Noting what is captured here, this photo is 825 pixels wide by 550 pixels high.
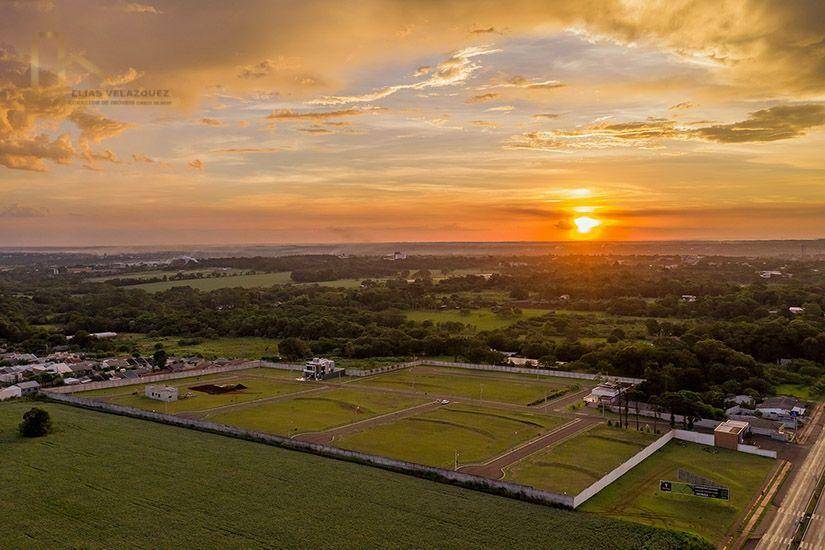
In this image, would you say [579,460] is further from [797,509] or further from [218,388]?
A: [218,388]

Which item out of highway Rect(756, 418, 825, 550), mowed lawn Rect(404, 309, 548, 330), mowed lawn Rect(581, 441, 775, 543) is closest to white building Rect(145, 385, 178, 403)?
mowed lawn Rect(581, 441, 775, 543)

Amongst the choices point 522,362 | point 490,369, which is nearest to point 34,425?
point 490,369

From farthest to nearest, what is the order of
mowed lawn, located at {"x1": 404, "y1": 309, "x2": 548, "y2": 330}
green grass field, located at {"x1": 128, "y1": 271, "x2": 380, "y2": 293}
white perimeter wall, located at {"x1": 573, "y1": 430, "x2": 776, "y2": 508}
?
green grass field, located at {"x1": 128, "y1": 271, "x2": 380, "y2": 293} → mowed lawn, located at {"x1": 404, "y1": 309, "x2": 548, "y2": 330} → white perimeter wall, located at {"x1": 573, "y1": 430, "x2": 776, "y2": 508}

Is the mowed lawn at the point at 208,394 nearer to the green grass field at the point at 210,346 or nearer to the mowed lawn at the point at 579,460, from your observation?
the green grass field at the point at 210,346

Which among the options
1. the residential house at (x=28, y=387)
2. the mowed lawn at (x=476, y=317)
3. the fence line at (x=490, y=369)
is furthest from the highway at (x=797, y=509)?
the residential house at (x=28, y=387)

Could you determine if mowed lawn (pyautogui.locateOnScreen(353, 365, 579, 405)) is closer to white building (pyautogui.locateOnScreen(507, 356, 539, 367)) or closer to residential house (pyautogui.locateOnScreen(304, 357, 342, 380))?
white building (pyautogui.locateOnScreen(507, 356, 539, 367))

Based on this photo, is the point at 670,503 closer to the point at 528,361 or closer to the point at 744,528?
the point at 744,528

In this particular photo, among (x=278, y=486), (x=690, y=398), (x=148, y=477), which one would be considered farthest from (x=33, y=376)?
(x=690, y=398)
